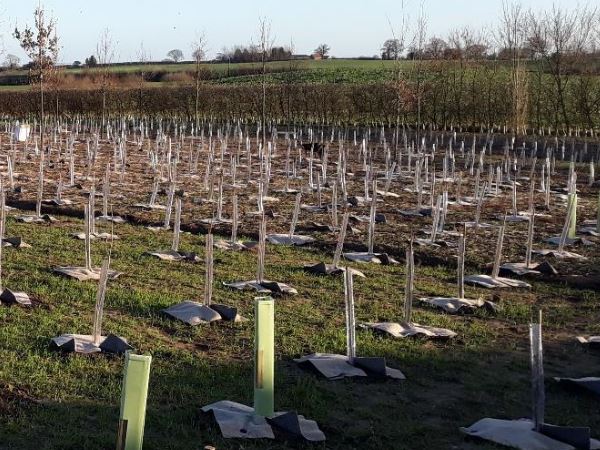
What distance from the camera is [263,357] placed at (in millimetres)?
4656

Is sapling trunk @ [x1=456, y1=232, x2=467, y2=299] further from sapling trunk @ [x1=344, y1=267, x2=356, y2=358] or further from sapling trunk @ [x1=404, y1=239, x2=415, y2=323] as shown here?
sapling trunk @ [x1=344, y1=267, x2=356, y2=358]

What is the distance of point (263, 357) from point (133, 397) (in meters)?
1.21

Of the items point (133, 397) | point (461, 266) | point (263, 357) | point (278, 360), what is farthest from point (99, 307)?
point (461, 266)

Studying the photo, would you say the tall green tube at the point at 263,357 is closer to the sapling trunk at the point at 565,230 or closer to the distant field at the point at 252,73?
the sapling trunk at the point at 565,230

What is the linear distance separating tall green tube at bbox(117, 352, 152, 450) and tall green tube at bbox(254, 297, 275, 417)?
1.10 metres

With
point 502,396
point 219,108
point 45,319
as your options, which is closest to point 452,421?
point 502,396

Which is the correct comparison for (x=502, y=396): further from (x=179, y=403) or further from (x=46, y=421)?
(x=46, y=421)

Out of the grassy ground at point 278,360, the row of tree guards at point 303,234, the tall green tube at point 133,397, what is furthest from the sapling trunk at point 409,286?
the tall green tube at point 133,397

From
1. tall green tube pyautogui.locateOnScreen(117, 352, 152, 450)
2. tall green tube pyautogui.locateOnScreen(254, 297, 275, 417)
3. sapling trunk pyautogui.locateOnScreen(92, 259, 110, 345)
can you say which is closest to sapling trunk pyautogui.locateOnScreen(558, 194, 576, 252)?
sapling trunk pyautogui.locateOnScreen(92, 259, 110, 345)

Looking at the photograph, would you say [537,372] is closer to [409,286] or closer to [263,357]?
[263,357]

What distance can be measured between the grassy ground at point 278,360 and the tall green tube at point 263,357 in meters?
0.24

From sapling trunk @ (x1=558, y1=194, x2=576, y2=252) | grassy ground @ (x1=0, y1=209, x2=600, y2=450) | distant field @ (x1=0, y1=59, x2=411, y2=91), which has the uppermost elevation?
distant field @ (x1=0, y1=59, x2=411, y2=91)

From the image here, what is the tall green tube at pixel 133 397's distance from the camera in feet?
11.6

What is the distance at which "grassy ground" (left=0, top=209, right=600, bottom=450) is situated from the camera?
4738 millimetres
